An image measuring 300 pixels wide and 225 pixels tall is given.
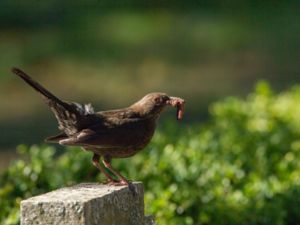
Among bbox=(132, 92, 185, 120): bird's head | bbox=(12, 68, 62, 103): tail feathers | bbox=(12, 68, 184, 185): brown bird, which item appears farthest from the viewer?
bbox=(132, 92, 185, 120): bird's head

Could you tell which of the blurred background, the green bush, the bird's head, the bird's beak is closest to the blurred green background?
the blurred background

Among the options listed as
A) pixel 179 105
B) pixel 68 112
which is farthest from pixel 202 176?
pixel 68 112

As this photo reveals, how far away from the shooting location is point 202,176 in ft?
23.1

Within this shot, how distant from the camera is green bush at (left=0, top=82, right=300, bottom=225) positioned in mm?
6445

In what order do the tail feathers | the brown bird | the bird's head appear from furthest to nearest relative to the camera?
the bird's head < the brown bird < the tail feathers

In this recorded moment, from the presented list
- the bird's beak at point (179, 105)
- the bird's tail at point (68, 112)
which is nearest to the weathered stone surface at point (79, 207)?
the bird's tail at point (68, 112)

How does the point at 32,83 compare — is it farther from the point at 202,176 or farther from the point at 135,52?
the point at 135,52

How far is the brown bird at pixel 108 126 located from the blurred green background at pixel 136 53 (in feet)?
16.4

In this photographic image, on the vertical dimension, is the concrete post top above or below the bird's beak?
below

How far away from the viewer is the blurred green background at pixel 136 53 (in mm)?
15398

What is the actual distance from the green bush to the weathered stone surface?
1204mm

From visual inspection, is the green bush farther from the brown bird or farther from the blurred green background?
the blurred green background

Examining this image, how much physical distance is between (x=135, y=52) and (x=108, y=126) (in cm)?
1566

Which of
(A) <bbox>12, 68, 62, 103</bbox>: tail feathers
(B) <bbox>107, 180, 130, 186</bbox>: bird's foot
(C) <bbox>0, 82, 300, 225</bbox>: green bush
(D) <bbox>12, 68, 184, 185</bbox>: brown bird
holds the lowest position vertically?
(C) <bbox>0, 82, 300, 225</bbox>: green bush
